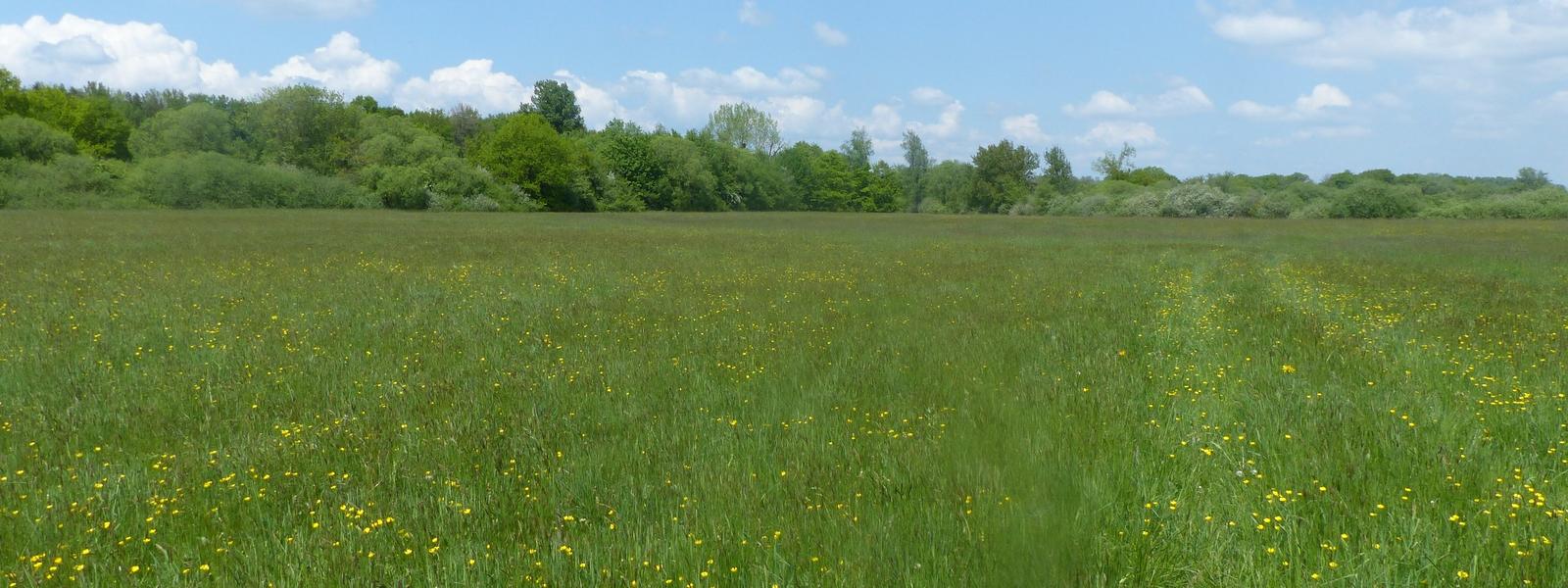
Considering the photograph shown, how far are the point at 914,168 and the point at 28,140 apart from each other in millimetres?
124335

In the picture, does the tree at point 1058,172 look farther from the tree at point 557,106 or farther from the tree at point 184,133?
the tree at point 184,133

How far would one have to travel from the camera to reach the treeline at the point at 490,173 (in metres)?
63.7

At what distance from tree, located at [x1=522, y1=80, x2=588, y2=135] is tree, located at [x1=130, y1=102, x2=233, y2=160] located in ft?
147

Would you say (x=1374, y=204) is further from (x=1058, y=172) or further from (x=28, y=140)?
(x=28, y=140)

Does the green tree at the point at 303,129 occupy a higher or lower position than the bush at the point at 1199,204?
higher

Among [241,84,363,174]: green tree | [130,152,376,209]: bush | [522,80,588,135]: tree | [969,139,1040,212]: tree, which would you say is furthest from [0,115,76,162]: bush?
[969,139,1040,212]: tree

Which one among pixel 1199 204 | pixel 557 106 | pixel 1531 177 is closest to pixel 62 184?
pixel 557 106

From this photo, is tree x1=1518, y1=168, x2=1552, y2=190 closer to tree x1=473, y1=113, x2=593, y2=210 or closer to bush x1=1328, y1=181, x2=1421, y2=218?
bush x1=1328, y1=181, x2=1421, y2=218

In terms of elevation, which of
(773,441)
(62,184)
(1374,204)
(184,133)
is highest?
(184,133)

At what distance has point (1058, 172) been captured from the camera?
379 ft

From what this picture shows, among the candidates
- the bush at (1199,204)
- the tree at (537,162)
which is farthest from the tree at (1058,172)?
the tree at (537,162)

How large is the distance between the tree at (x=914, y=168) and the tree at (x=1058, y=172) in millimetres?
26988

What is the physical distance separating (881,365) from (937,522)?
14.4ft

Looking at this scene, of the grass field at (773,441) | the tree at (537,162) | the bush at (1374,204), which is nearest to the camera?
the grass field at (773,441)
